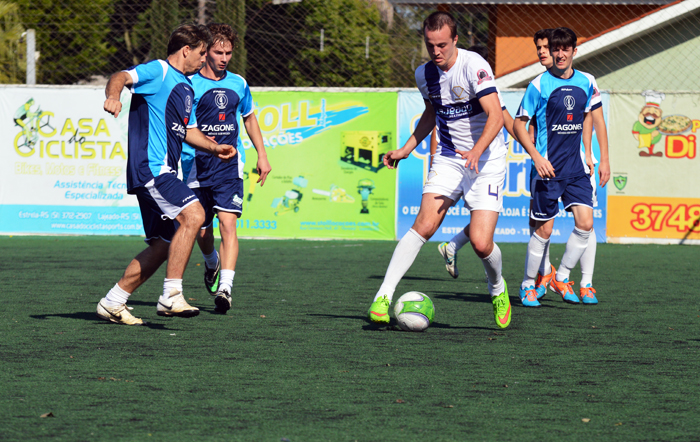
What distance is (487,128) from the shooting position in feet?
17.8

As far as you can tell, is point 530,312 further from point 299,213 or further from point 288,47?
point 288,47

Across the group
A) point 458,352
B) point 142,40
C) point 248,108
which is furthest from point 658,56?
point 142,40

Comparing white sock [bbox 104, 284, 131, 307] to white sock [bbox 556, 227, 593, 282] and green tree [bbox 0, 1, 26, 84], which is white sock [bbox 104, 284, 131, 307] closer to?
white sock [bbox 556, 227, 593, 282]

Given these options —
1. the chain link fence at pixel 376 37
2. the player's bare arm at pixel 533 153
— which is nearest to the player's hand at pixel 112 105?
the player's bare arm at pixel 533 153

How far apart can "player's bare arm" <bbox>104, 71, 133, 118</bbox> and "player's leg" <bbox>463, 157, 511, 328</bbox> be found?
83.3 inches

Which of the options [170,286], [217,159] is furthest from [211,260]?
[170,286]

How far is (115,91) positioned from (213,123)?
1791mm

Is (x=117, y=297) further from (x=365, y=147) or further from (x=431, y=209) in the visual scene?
(x=365, y=147)

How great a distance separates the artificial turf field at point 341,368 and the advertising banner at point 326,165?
5140 mm

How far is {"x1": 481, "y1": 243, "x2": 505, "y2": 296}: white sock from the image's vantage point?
18.8 feet

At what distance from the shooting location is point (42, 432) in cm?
322

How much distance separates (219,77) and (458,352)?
119 inches

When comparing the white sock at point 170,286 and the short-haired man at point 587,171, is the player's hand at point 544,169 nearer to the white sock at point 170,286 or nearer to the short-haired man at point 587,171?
the short-haired man at point 587,171

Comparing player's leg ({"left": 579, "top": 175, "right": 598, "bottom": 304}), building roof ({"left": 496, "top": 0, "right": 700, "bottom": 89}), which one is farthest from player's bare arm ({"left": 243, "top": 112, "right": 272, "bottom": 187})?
building roof ({"left": 496, "top": 0, "right": 700, "bottom": 89})
